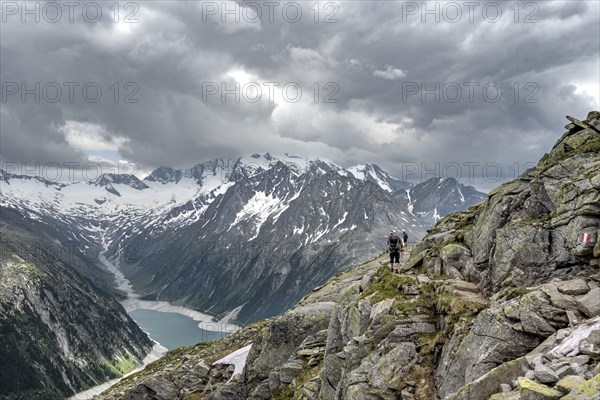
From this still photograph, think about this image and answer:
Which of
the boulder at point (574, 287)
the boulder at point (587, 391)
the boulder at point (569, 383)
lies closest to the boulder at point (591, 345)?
the boulder at point (569, 383)

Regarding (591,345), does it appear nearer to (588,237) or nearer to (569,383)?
(569,383)

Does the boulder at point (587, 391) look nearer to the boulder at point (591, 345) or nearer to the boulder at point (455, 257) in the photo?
the boulder at point (591, 345)

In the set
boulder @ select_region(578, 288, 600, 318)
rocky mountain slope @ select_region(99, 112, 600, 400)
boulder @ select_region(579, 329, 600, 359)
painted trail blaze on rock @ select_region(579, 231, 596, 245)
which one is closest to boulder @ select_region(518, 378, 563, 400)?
rocky mountain slope @ select_region(99, 112, 600, 400)

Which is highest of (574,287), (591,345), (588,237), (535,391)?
(588,237)

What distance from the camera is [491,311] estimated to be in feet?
71.2

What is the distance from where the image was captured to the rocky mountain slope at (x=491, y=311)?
1784 centimetres

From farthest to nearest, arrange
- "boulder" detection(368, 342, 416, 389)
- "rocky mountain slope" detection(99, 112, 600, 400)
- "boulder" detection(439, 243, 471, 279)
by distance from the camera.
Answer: "boulder" detection(439, 243, 471, 279) < "boulder" detection(368, 342, 416, 389) < "rocky mountain slope" detection(99, 112, 600, 400)

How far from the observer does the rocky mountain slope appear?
58.5 feet

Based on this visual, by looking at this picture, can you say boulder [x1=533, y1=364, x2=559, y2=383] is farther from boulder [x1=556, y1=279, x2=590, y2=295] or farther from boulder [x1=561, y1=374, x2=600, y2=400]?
boulder [x1=556, y1=279, x2=590, y2=295]

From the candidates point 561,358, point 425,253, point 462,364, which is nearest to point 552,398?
point 561,358

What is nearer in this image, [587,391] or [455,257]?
[587,391]

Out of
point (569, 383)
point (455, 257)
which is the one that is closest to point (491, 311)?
point (569, 383)

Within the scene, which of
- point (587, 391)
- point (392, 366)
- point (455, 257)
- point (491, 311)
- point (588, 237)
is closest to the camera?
point (587, 391)

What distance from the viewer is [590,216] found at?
2345 cm
